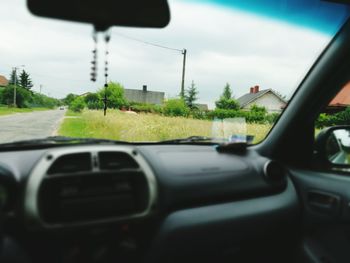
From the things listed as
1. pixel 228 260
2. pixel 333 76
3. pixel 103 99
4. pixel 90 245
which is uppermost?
pixel 333 76

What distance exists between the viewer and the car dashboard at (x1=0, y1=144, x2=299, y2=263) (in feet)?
6.40

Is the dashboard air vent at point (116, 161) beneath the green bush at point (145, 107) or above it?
beneath

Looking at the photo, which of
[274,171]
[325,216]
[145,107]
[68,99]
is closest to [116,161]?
[274,171]

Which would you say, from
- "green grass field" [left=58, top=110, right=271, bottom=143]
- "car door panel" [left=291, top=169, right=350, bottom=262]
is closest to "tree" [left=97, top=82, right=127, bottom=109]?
"green grass field" [left=58, top=110, right=271, bottom=143]

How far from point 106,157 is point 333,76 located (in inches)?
81.0

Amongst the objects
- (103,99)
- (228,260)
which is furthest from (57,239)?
(103,99)

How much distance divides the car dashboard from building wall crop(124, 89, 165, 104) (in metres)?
1.57

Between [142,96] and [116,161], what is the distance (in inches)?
95.4

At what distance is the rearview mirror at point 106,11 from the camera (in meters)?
1.69

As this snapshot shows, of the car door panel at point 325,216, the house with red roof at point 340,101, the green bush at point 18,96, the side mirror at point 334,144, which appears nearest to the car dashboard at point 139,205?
the car door panel at point 325,216

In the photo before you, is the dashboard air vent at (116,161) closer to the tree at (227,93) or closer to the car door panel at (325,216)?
the car door panel at (325,216)

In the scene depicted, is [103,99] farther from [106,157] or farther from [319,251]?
[319,251]

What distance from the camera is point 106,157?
2293mm

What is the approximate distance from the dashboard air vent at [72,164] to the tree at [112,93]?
40.4 inches
